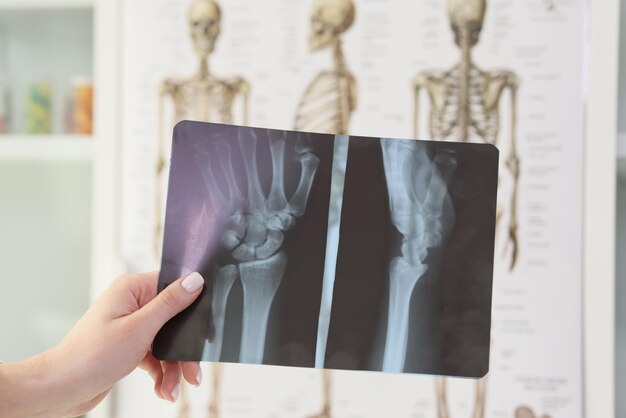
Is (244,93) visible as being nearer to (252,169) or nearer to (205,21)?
(205,21)

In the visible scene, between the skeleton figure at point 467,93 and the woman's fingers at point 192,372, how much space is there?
0.61 metres

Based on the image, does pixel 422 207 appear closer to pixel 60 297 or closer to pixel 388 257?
pixel 388 257

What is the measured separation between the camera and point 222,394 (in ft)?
4.03

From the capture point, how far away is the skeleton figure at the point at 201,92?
4.10ft

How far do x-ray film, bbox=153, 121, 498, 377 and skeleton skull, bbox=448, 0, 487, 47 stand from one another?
0.54 metres

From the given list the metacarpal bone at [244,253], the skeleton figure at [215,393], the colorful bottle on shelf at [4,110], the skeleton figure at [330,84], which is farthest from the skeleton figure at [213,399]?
the colorful bottle on shelf at [4,110]

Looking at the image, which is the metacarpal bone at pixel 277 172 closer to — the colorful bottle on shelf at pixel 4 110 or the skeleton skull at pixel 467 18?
the skeleton skull at pixel 467 18

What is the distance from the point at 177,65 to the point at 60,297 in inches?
23.7

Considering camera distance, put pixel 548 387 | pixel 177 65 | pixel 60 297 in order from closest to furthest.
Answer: pixel 548 387 → pixel 177 65 → pixel 60 297

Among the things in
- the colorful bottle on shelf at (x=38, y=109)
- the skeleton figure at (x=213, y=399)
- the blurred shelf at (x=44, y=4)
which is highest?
the blurred shelf at (x=44, y=4)

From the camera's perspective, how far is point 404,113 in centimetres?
120

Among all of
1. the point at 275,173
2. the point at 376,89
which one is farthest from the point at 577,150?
the point at 275,173

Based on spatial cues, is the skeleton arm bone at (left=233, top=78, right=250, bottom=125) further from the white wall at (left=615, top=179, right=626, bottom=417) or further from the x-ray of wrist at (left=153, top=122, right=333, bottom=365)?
the white wall at (left=615, top=179, right=626, bottom=417)

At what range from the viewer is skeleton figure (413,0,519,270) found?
1.17m
